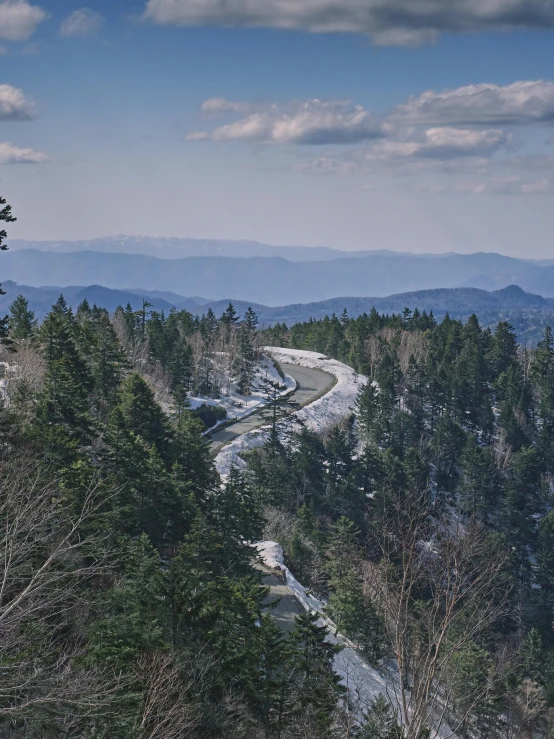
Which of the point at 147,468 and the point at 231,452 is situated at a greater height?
the point at 147,468

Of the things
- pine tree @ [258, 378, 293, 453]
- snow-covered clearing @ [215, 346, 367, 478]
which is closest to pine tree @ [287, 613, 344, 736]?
snow-covered clearing @ [215, 346, 367, 478]

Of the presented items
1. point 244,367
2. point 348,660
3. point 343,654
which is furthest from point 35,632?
point 244,367

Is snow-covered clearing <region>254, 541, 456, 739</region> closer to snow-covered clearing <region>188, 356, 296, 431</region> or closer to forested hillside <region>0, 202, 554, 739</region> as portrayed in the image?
forested hillside <region>0, 202, 554, 739</region>

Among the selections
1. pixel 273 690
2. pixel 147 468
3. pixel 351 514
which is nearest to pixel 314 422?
pixel 351 514

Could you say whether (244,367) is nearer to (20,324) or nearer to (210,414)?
(210,414)

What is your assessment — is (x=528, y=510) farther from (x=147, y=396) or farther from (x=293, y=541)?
(x=147, y=396)

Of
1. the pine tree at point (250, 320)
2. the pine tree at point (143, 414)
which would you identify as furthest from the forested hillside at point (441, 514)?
the pine tree at point (250, 320)
